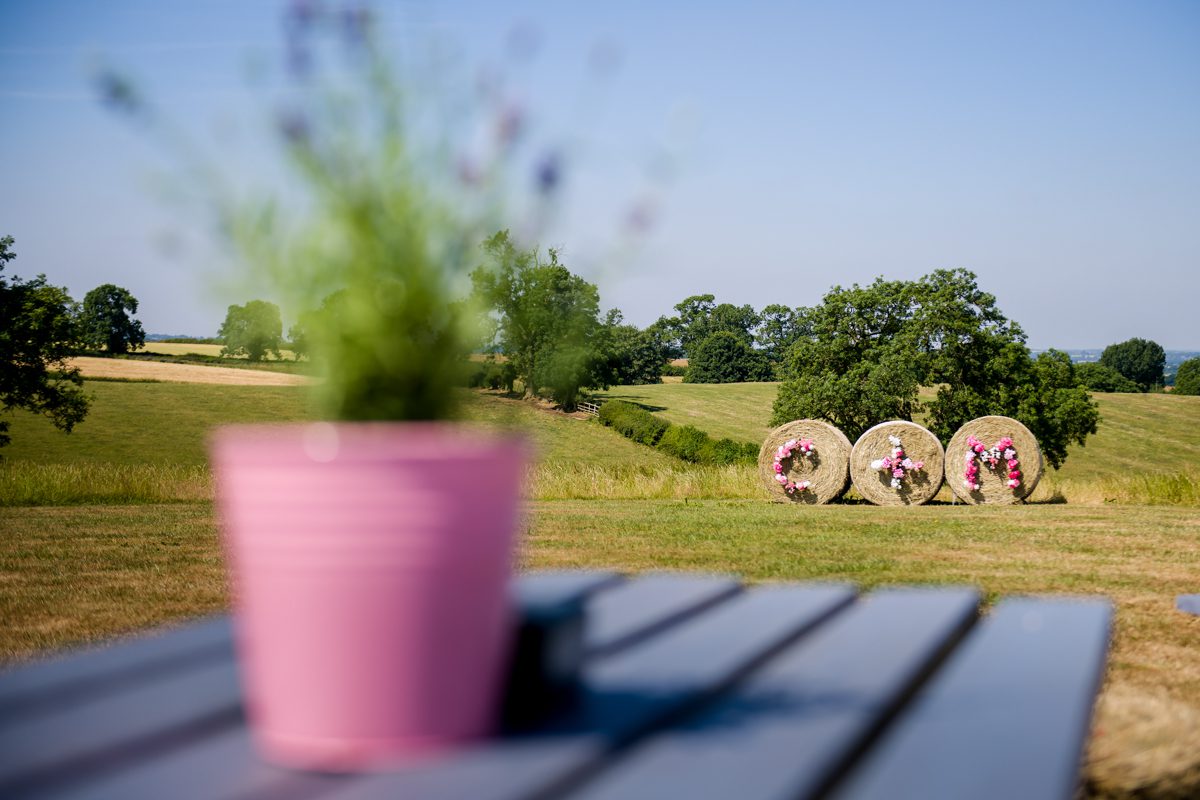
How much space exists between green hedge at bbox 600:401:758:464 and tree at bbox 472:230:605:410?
2414 centimetres

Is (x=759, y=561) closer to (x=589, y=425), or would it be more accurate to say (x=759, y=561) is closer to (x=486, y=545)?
(x=486, y=545)

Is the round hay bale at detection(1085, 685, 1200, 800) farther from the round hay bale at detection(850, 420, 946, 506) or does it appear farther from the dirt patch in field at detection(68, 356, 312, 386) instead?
the dirt patch in field at detection(68, 356, 312, 386)

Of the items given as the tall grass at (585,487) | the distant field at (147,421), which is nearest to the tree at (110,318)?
the distant field at (147,421)

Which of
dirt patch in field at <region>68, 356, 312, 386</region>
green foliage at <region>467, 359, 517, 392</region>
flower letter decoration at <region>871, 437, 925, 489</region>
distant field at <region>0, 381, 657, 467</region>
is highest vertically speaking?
green foliage at <region>467, 359, 517, 392</region>

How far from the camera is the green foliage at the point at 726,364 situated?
61.0 metres

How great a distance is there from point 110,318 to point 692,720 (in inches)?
2111

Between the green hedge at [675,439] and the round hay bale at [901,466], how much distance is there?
11.5 m

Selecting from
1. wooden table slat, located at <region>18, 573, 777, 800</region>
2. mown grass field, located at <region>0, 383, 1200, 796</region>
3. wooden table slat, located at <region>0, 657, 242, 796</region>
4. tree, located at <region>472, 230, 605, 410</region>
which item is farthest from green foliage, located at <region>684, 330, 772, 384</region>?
wooden table slat, located at <region>0, 657, 242, 796</region>

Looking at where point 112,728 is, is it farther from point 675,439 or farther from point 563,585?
point 675,439

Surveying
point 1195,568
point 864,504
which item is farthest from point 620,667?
point 864,504

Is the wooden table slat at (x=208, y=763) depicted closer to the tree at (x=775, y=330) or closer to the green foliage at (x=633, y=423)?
the green foliage at (x=633, y=423)

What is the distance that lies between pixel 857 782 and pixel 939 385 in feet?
96.9

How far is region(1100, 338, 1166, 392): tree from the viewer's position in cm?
6931

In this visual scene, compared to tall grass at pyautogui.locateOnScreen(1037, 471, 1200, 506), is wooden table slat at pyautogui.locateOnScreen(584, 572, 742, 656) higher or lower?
higher
